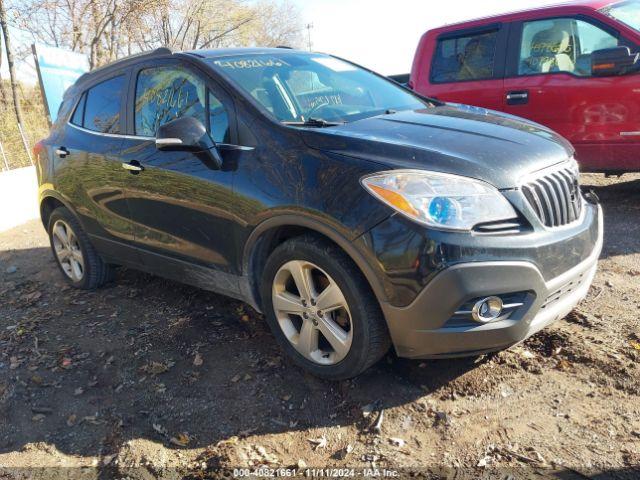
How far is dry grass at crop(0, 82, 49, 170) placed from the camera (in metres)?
9.89

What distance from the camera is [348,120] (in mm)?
3146

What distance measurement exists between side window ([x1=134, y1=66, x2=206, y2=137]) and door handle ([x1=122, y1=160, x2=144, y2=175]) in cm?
22

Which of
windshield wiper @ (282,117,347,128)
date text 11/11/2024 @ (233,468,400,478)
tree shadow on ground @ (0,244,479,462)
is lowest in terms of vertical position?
tree shadow on ground @ (0,244,479,462)

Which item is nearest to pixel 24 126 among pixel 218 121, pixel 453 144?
pixel 218 121

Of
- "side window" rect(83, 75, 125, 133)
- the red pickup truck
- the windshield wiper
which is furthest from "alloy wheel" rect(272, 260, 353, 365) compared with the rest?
the red pickup truck

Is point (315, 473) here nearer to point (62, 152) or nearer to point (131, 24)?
point (62, 152)

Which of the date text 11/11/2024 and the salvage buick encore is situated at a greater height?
the salvage buick encore

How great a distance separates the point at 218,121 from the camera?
320 centimetres

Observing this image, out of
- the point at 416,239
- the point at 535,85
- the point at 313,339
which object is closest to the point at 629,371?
the point at 416,239

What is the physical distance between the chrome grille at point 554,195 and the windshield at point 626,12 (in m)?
3.23

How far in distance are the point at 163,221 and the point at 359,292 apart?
1595 millimetres

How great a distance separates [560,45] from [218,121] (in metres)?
3.96

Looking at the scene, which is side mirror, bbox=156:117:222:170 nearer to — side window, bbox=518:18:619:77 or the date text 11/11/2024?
the date text 11/11/2024

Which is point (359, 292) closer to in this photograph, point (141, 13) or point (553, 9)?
point (553, 9)
